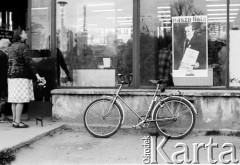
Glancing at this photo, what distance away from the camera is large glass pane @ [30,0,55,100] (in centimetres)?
873

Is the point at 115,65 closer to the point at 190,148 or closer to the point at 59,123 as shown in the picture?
the point at 59,123

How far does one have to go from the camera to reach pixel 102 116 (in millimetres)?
7605

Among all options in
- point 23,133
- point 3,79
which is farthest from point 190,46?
point 3,79

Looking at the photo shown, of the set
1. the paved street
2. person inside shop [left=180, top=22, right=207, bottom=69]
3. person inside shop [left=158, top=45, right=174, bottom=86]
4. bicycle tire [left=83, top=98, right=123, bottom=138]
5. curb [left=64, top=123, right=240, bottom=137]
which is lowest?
the paved street

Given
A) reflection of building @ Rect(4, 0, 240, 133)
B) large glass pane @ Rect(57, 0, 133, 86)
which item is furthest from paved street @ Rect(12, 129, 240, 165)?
large glass pane @ Rect(57, 0, 133, 86)

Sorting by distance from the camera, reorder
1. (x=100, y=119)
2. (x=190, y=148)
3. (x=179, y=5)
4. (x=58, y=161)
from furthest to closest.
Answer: (x=179, y=5) < (x=100, y=119) < (x=190, y=148) < (x=58, y=161)

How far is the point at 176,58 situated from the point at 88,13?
2.16 metres

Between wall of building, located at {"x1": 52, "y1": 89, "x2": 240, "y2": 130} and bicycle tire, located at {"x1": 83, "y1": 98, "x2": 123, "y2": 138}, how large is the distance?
2.32ft

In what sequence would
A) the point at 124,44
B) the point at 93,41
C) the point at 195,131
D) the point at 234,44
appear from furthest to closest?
the point at 93,41 < the point at 124,44 < the point at 234,44 < the point at 195,131

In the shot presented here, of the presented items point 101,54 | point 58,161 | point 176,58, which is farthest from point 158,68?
point 58,161

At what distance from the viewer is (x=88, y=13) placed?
8789mm

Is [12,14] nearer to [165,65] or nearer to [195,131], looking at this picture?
[165,65]

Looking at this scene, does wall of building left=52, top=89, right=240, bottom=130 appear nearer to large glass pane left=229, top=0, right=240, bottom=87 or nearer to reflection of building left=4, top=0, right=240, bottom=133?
reflection of building left=4, top=0, right=240, bottom=133

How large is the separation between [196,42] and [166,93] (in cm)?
129
